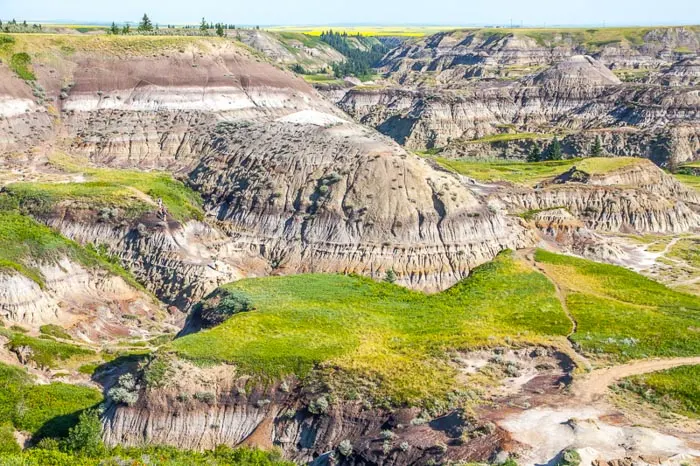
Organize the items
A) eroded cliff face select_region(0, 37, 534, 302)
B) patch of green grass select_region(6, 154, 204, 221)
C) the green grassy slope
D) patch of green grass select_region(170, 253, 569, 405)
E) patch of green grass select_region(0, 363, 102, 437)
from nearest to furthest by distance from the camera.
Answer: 1. patch of green grass select_region(170, 253, 569, 405)
2. patch of green grass select_region(0, 363, 102, 437)
3. eroded cliff face select_region(0, 37, 534, 302)
4. patch of green grass select_region(6, 154, 204, 221)
5. the green grassy slope

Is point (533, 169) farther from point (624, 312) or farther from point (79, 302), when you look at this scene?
point (79, 302)

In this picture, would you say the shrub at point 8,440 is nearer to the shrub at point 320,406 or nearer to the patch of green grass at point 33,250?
the shrub at point 320,406

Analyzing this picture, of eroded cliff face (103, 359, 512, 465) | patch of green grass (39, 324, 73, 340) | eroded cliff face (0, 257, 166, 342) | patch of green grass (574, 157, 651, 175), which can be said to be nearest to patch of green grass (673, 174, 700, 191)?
patch of green grass (574, 157, 651, 175)

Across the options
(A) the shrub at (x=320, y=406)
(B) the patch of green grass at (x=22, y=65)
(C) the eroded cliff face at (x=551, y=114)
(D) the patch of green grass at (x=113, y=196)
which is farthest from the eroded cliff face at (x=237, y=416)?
(C) the eroded cliff face at (x=551, y=114)

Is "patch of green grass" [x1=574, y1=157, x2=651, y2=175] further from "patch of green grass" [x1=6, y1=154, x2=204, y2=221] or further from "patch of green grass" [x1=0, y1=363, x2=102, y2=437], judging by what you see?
"patch of green grass" [x1=0, y1=363, x2=102, y2=437]

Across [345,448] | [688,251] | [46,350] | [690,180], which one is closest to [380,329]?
[345,448]

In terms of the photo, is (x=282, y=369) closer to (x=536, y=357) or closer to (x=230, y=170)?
(x=536, y=357)
